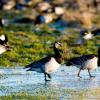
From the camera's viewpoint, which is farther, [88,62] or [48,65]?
[88,62]

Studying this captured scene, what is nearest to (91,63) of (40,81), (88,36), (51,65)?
(51,65)

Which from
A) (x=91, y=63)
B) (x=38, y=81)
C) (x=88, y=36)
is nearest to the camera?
(x=38, y=81)

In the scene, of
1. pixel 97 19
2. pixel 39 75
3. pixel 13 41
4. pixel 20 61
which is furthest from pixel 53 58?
pixel 97 19

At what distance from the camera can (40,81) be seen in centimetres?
2045

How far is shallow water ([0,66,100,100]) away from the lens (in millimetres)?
18266

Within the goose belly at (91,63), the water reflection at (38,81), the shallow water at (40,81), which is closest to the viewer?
the shallow water at (40,81)

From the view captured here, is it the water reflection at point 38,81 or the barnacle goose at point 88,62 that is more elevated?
the barnacle goose at point 88,62

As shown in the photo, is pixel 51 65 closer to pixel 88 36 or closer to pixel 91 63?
pixel 91 63

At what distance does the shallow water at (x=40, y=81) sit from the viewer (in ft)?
59.9

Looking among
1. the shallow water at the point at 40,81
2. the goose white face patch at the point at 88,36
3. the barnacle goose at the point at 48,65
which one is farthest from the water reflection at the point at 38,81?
the goose white face patch at the point at 88,36

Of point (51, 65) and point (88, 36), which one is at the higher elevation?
point (88, 36)

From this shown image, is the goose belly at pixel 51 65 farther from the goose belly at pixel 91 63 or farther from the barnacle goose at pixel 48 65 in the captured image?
the goose belly at pixel 91 63

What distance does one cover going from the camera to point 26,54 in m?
28.9

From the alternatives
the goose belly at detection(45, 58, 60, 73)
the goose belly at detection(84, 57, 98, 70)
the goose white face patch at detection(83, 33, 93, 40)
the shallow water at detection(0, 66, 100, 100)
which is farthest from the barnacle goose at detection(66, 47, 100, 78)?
the goose white face patch at detection(83, 33, 93, 40)
